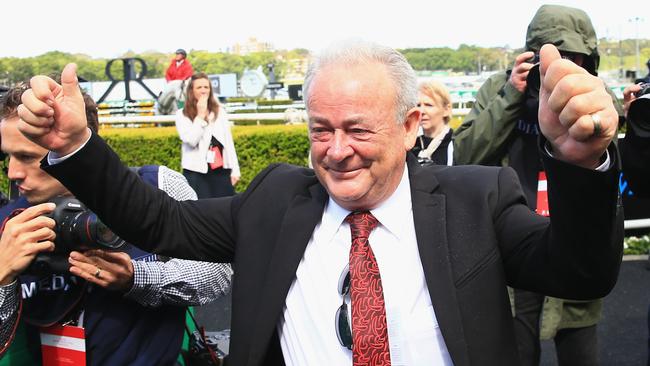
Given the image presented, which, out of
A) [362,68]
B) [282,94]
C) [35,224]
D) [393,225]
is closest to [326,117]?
[362,68]

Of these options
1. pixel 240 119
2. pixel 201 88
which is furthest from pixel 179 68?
pixel 201 88

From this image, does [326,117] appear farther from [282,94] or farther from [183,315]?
[282,94]

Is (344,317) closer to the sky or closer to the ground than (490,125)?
closer to the ground

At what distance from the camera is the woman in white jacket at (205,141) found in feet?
25.6

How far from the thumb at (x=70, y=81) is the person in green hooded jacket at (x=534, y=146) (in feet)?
7.41

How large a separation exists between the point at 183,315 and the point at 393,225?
0.98 m

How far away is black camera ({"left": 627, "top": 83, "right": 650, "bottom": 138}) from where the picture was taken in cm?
268

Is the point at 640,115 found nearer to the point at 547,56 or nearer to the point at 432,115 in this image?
the point at 547,56

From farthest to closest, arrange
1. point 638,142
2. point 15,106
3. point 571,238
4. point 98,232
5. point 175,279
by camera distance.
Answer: point 638,142
point 175,279
point 15,106
point 98,232
point 571,238

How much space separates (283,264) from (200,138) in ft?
19.7

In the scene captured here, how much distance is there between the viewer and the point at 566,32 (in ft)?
11.8

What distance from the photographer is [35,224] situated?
84.8 inches

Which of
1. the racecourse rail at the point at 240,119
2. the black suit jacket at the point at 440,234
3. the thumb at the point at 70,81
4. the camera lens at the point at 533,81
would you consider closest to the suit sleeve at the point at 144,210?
the black suit jacket at the point at 440,234

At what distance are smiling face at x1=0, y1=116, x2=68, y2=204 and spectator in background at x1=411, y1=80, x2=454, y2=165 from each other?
2764 millimetres
